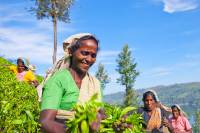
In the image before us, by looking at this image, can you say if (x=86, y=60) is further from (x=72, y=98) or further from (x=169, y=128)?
(x=169, y=128)

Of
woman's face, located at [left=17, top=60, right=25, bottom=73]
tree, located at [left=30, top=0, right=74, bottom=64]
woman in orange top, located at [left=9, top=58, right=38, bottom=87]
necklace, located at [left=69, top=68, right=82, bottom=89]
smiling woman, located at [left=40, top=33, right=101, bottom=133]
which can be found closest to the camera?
smiling woman, located at [left=40, top=33, right=101, bottom=133]

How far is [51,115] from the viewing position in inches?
133

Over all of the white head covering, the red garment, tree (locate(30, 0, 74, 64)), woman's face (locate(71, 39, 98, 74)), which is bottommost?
the red garment

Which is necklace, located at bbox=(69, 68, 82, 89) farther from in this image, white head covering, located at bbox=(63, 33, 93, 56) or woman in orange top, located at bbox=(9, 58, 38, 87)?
woman in orange top, located at bbox=(9, 58, 38, 87)

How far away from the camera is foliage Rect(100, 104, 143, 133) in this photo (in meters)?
3.43

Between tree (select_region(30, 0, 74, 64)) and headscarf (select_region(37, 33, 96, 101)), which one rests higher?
tree (select_region(30, 0, 74, 64))

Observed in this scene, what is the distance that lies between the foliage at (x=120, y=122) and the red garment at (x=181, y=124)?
10.8m

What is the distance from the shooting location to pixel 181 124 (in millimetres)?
14523

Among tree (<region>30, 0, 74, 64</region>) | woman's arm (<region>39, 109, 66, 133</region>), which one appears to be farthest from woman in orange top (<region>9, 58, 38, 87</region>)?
tree (<region>30, 0, 74, 64</region>)

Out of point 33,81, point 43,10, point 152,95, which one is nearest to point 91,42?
point 152,95

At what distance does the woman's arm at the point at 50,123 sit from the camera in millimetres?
3271

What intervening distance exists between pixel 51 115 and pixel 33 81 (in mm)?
10378

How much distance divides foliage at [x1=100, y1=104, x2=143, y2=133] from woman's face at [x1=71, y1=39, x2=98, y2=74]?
16.4 inches

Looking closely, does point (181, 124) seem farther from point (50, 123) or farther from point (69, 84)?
point (50, 123)
